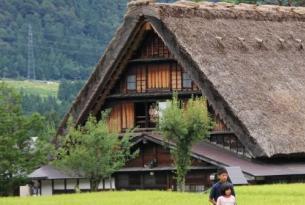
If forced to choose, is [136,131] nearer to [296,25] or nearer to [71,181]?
[71,181]

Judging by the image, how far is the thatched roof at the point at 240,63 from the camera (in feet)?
179

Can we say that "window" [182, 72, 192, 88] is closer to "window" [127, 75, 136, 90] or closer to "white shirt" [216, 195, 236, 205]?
"window" [127, 75, 136, 90]

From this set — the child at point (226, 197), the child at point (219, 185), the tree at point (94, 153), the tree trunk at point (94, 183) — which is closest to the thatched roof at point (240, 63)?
the tree at point (94, 153)

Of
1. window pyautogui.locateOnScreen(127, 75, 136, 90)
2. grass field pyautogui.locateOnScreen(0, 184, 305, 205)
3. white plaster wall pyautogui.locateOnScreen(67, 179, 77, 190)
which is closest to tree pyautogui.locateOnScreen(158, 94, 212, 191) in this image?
grass field pyautogui.locateOnScreen(0, 184, 305, 205)

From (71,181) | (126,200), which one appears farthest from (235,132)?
(126,200)

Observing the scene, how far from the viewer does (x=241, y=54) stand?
59.4 meters

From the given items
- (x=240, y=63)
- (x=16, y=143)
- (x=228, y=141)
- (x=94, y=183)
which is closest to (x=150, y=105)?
(x=240, y=63)

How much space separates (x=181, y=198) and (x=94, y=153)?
13.6 meters

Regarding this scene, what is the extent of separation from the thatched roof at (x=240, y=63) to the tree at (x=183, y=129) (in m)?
2.48

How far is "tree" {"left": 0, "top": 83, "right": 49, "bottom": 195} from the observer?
58281 mm

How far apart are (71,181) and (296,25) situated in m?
15.2

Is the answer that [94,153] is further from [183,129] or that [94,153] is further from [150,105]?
[150,105]

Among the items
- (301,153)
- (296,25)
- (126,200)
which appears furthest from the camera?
(296,25)

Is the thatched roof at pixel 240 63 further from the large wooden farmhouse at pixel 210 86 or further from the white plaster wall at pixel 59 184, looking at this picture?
the white plaster wall at pixel 59 184
